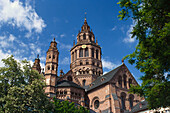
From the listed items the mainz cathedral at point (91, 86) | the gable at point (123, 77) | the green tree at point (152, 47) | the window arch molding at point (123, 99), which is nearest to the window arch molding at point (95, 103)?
the mainz cathedral at point (91, 86)

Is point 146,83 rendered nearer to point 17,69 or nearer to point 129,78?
point 17,69

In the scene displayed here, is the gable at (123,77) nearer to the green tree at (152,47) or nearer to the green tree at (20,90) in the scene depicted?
the green tree at (20,90)

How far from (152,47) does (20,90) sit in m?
13.5

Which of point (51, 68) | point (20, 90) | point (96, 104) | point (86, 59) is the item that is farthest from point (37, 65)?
point (20, 90)

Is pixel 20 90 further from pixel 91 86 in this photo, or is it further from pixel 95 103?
pixel 91 86

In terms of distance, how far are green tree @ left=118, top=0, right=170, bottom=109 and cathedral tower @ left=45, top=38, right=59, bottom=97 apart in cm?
2732

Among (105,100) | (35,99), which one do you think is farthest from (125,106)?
(35,99)

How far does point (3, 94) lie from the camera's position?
17984 mm

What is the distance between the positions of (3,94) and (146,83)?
558 inches

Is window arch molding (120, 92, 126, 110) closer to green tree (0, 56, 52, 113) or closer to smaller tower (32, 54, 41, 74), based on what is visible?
green tree (0, 56, 52, 113)

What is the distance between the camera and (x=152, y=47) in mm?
11344

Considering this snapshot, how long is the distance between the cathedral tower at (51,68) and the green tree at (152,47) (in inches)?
1076

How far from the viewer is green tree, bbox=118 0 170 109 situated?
11.1 meters

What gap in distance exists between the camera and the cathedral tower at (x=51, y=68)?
3800 cm
